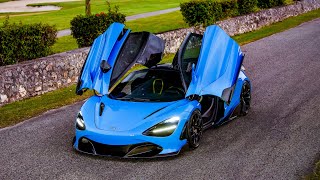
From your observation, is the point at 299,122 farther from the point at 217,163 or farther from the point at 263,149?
the point at 217,163

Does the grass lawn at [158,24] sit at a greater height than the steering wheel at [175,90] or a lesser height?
lesser

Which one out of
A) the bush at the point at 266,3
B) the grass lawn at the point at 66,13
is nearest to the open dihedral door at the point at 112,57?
the bush at the point at 266,3

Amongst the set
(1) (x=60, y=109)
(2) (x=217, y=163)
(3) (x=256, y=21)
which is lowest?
(3) (x=256, y=21)

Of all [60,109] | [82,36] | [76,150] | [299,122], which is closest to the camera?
[76,150]

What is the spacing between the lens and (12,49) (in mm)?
14016

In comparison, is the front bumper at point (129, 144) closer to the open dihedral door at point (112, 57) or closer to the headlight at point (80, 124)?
the headlight at point (80, 124)

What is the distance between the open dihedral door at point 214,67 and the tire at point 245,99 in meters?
1.48

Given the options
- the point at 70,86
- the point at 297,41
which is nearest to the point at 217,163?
the point at 70,86

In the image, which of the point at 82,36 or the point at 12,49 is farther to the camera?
the point at 82,36

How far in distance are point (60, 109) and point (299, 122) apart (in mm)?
5019

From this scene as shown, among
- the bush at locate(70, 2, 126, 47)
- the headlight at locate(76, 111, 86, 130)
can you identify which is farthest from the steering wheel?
the bush at locate(70, 2, 126, 47)

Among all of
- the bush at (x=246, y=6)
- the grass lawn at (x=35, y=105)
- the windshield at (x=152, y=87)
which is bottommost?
the bush at (x=246, y=6)

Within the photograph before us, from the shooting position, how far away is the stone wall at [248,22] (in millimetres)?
20266

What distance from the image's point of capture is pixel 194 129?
8.68 m
